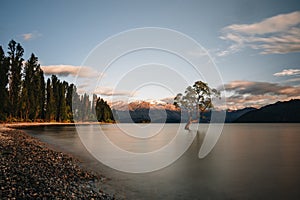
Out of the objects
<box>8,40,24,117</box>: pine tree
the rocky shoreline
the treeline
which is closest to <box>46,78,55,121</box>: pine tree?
the treeline

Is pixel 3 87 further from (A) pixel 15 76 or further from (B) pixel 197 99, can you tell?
(B) pixel 197 99

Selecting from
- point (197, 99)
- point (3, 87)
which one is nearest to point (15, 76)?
point (3, 87)

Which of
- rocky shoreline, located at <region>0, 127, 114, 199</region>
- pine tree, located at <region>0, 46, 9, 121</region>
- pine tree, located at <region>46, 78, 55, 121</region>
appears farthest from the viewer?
pine tree, located at <region>46, 78, 55, 121</region>

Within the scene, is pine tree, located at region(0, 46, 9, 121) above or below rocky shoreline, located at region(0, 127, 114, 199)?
above

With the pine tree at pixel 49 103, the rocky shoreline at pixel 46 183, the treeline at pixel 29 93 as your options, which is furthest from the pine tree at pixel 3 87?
the rocky shoreline at pixel 46 183

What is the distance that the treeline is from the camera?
55938 mm

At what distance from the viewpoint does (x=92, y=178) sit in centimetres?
1138

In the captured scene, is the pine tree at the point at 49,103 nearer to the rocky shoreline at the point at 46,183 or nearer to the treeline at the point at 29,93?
the treeline at the point at 29,93

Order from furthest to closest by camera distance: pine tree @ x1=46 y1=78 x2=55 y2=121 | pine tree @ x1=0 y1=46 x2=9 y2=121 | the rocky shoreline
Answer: pine tree @ x1=46 y1=78 x2=55 y2=121, pine tree @ x1=0 y1=46 x2=9 y2=121, the rocky shoreline

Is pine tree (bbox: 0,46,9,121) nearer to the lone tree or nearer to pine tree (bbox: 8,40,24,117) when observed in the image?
pine tree (bbox: 8,40,24,117)

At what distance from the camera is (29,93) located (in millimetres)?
67250

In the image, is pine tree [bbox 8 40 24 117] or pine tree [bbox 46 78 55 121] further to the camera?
pine tree [bbox 46 78 55 121]

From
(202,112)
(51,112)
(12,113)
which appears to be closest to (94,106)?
(51,112)

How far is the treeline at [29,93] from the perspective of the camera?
5594 cm
